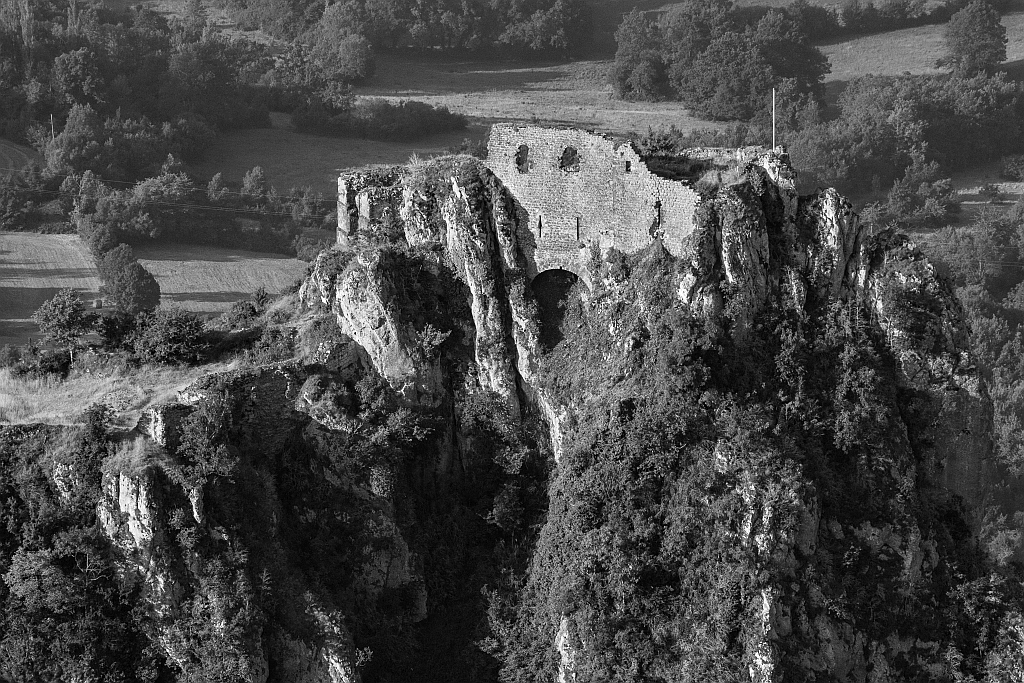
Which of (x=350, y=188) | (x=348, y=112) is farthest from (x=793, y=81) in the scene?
(x=350, y=188)

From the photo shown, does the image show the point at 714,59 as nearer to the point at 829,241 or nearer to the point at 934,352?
the point at 829,241

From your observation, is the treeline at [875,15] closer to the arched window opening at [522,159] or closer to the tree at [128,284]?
the tree at [128,284]

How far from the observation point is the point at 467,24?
118 m

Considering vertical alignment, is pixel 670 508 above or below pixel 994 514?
above

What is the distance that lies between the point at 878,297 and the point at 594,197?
23.7 feet

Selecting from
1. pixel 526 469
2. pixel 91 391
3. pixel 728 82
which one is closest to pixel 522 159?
Result: pixel 526 469

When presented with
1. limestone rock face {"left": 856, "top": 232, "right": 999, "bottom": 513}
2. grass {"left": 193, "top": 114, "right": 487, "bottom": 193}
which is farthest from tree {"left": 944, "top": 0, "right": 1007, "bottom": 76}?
limestone rock face {"left": 856, "top": 232, "right": 999, "bottom": 513}

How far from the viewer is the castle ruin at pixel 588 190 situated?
52.9 meters

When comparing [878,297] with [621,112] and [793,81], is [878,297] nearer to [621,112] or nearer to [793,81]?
[621,112]

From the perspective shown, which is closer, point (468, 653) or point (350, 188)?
point (468, 653)

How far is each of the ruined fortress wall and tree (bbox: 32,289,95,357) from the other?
11.2m

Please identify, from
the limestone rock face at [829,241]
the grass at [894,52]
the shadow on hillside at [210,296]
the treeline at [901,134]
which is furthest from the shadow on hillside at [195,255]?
the grass at [894,52]

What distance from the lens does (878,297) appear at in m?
52.7

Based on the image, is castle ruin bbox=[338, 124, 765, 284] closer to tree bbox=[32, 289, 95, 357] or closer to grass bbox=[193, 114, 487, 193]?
tree bbox=[32, 289, 95, 357]
